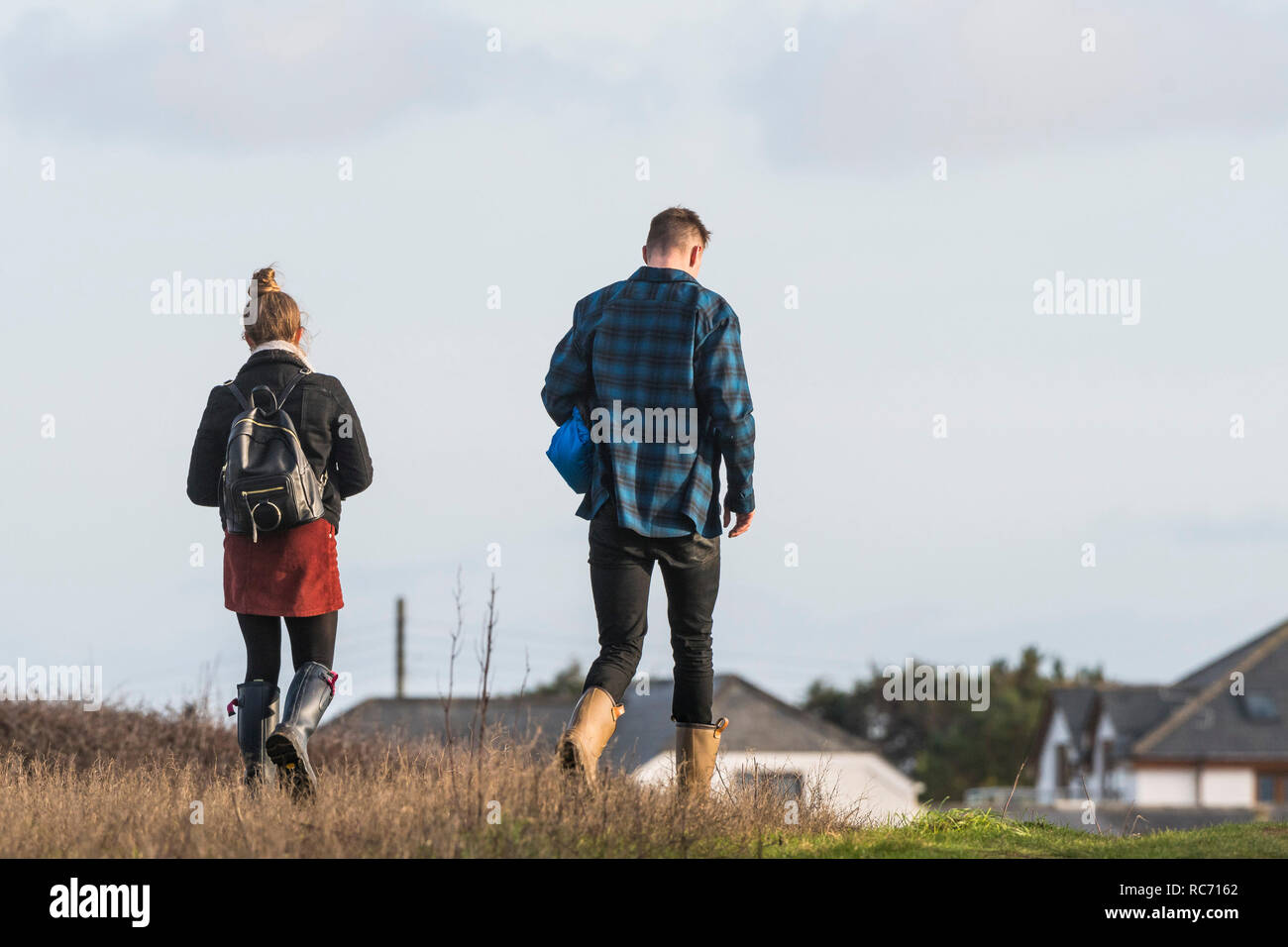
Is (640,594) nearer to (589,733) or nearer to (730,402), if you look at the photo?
(589,733)

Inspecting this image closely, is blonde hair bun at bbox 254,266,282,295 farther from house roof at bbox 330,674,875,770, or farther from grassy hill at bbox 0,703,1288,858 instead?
house roof at bbox 330,674,875,770

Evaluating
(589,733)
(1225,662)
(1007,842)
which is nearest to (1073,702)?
(1225,662)

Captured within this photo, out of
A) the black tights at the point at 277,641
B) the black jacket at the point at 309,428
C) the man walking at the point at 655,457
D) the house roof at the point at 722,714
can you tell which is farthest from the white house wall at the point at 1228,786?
the black jacket at the point at 309,428

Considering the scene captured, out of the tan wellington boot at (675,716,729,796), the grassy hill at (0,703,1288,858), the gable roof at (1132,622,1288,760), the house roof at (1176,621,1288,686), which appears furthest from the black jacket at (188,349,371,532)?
the house roof at (1176,621,1288,686)

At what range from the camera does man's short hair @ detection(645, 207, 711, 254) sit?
24.7 ft

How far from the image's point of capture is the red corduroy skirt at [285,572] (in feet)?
23.9

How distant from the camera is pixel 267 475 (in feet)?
23.5

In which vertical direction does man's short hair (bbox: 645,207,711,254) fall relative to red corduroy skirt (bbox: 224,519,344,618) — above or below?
above

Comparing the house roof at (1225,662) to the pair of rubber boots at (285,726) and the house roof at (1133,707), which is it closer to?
the house roof at (1133,707)

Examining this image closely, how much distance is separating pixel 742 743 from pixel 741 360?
41.2m

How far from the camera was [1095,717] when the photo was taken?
6612 centimetres

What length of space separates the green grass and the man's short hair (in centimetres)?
272
